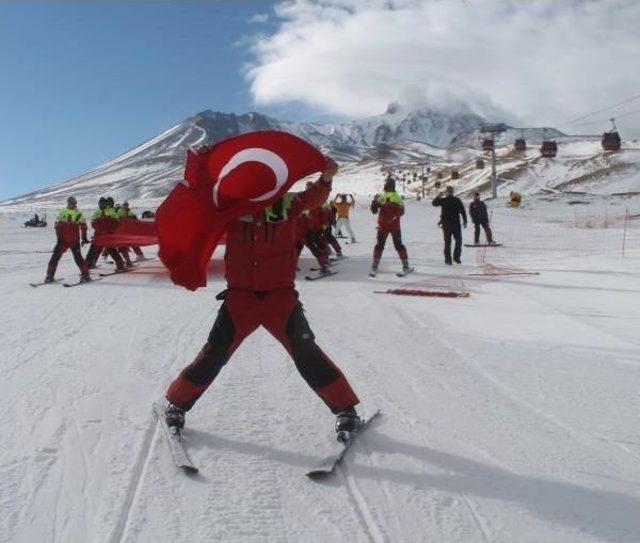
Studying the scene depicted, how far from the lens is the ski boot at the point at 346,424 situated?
Answer: 3650 millimetres

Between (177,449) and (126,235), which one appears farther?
(126,235)

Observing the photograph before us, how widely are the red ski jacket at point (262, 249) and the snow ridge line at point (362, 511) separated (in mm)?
1087

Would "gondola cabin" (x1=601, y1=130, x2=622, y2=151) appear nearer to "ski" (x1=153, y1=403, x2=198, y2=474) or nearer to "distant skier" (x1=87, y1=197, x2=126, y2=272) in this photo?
"distant skier" (x1=87, y1=197, x2=126, y2=272)

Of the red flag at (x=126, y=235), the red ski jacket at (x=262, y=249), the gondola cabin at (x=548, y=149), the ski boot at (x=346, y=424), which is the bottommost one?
the ski boot at (x=346, y=424)

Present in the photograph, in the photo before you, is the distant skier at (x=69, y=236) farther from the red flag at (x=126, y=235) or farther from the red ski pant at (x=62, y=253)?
the red flag at (x=126, y=235)

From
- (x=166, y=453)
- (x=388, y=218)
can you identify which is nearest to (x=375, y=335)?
(x=166, y=453)

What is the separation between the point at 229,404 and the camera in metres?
4.37

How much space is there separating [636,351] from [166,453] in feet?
14.1

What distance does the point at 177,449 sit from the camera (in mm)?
3486

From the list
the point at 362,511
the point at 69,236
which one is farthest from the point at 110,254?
the point at 362,511

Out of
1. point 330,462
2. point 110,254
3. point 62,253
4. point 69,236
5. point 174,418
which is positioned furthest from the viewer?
point 110,254

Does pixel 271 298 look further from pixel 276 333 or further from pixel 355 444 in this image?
pixel 355 444

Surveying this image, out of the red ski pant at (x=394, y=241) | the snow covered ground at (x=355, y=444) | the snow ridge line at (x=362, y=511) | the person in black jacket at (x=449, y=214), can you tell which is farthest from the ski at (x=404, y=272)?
the snow ridge line at (x=362, y=511)

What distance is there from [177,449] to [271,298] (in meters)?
0.95
